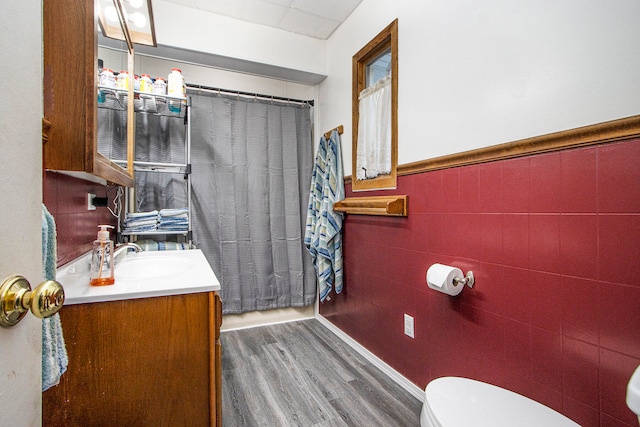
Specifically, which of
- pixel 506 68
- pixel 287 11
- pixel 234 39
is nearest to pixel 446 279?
pixel 506 68

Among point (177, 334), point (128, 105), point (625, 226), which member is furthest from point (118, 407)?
point (625, 226)

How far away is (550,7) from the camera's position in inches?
42.1

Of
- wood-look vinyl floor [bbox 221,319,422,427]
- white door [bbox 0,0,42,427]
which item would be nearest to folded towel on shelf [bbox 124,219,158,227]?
wood-look vinyl floor [bbox 221,319,422,427]

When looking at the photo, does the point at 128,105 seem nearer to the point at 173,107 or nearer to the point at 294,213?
the point at 173,107

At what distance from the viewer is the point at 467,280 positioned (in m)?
1.36

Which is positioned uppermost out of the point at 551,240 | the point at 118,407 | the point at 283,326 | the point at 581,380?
the point at 551,240

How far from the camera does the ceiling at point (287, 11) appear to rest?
2.21 meters

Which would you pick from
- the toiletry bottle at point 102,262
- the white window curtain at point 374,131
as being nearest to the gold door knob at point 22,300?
the toiletry bottle at point 102,262

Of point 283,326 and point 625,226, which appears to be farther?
point 283,326

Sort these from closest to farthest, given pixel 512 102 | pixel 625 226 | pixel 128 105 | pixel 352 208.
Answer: pixel 625 226, pixel 512 102, pixel 128 105, pixel 352 208

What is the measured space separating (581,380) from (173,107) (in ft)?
8.44

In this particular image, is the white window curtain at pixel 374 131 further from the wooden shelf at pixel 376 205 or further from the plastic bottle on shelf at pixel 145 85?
the plastic bottle on shelf at pixel 145 85

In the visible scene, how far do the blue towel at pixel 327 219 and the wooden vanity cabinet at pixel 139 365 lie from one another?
129 cm

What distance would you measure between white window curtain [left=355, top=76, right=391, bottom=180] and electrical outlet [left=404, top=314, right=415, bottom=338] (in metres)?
0.86
